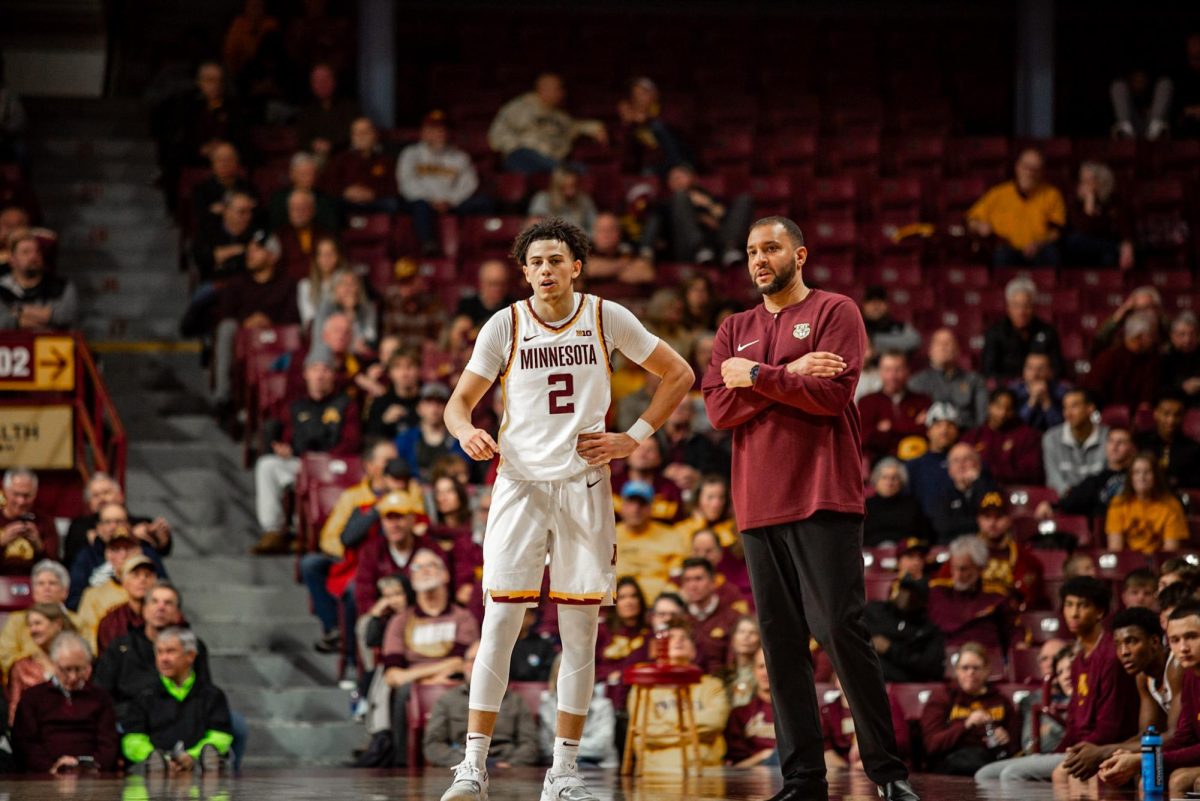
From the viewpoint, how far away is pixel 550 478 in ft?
19.5

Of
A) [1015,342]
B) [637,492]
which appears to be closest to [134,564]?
[637,492]

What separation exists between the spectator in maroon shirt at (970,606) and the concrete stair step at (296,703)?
364 cm

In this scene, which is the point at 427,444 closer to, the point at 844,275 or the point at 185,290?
the point at 185,290

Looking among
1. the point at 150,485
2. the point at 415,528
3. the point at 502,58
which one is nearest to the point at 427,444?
the point at 415,528

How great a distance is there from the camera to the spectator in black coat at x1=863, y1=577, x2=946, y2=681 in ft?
32.7

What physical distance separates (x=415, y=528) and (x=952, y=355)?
4.57m

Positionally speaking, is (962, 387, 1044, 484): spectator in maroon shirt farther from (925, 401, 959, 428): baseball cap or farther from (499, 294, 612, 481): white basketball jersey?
(499, 294, 612, 481): white basketball jersey

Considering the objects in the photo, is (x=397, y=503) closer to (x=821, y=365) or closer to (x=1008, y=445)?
(x=1008, y=445)

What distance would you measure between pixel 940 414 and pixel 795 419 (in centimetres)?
684

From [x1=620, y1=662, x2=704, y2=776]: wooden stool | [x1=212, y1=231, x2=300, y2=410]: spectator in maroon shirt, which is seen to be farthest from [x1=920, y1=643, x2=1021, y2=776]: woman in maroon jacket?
[x1=212, y1=231, x2=300, y2=410]: spectator in maroon shirt

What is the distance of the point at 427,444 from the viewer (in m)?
12.0

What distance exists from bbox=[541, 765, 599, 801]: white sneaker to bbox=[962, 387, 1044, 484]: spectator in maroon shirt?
7.18 m

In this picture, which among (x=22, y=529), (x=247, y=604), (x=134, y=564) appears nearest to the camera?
(x=134, y=564)

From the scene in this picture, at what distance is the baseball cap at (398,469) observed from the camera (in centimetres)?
1113
